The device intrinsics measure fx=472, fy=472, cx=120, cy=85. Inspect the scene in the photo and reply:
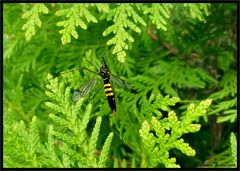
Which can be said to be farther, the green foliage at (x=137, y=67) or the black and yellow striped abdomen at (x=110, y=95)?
the green foliage at (x=137, y=67)

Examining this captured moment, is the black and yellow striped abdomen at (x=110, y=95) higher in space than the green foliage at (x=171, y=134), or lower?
higher

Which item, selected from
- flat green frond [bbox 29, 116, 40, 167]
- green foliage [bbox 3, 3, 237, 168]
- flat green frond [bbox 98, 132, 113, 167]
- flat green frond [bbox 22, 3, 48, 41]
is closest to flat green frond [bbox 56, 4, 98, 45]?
flat green frond [bbox 22, 3, 48, 41]

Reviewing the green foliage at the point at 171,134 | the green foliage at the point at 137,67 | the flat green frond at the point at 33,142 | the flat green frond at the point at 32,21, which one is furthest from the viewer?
the green foliage at the point at 137,67

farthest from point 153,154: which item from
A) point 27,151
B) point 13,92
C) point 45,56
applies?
point 45,56

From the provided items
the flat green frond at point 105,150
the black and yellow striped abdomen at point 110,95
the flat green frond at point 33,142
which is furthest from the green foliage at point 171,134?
the flat green frond at point 33,142

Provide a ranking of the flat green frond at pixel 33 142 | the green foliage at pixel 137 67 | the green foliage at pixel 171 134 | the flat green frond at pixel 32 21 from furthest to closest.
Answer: the green foliage at pixel 137 67 → the flat green frond at pixel 32 21 → the flat green frond at pixel 33 142 → the green foliage at pixel 171 134

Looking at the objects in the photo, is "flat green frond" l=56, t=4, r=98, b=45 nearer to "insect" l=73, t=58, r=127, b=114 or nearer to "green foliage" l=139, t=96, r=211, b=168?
"insect" l=73, t=58, r=127, b=114

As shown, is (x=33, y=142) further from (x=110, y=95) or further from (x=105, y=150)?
(x=110, y=95)

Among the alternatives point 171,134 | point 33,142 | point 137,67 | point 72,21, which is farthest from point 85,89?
point 137,67

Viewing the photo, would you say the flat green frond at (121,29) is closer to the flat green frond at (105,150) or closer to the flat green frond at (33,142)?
the flat green frond at (105,150)
